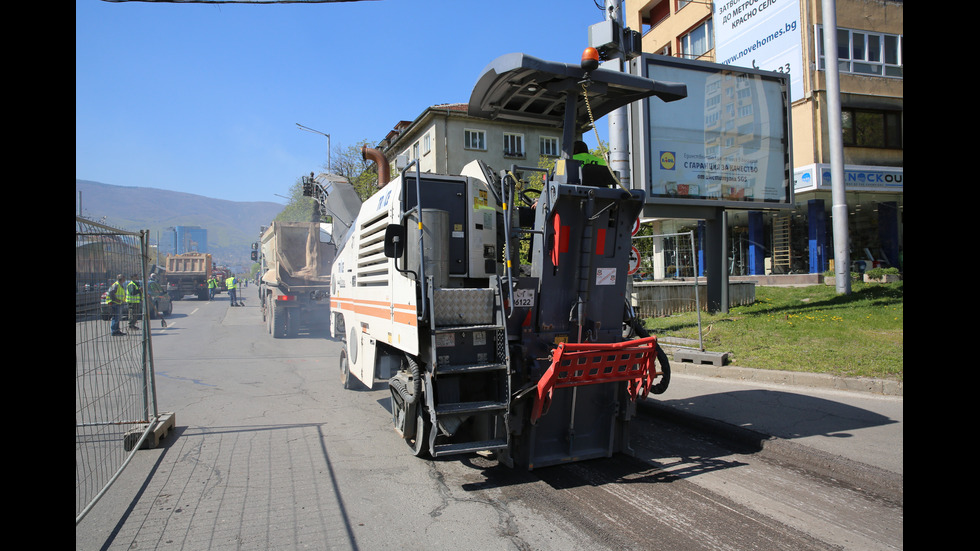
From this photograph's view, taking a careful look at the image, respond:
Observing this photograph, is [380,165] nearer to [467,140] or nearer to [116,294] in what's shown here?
[116,294]

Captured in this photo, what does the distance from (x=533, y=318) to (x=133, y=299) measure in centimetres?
416

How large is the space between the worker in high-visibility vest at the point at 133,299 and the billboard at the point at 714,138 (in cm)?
972

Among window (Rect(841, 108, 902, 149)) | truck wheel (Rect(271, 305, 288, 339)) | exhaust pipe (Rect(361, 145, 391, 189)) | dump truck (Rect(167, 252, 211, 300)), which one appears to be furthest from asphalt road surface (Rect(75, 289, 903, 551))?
dump truck (Rect(167, 252, 211, 300))

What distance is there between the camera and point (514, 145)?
3422 centimetres

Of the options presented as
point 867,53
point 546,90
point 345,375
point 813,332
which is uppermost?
point 867,53

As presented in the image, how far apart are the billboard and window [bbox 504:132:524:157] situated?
21.6 metres

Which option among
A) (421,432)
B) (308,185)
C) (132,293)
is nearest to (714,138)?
(308,185)

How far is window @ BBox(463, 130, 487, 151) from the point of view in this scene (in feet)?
108

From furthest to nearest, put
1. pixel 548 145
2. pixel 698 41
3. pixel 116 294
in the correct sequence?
pixel 548 145
pixel 698 41
pixel 116 294

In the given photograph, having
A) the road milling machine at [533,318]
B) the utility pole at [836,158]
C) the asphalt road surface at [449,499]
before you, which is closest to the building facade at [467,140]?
the utility pole at [836,158]

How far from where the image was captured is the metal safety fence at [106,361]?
4.19 metres
